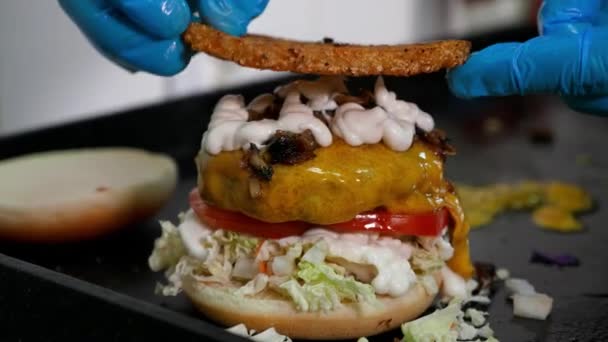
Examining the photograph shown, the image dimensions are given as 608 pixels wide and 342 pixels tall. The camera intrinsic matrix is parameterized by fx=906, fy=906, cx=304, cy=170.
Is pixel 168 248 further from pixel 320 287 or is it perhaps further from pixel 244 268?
pixel 320 287

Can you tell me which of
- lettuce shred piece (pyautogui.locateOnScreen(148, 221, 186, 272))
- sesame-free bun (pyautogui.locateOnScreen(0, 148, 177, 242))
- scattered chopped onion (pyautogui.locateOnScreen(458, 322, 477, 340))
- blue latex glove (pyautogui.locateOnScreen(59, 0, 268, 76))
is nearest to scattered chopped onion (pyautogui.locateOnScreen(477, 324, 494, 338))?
scattered chopped onion (pyautogui.locateOnScreen(458, 322, 477, 340))

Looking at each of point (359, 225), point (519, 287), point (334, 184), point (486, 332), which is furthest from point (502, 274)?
point (334, 184)

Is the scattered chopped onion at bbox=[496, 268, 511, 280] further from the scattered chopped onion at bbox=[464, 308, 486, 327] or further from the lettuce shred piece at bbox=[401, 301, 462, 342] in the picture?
the lettuce shred piece at bbox=[401, 301, 462, 342]

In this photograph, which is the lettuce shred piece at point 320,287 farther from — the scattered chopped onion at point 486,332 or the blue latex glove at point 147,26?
the blue latex glove at point 147,26

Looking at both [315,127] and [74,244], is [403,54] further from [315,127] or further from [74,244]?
[74,244]

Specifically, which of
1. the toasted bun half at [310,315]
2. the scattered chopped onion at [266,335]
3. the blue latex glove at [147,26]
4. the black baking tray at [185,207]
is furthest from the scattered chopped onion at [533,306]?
the blue latex glove at [147,26]
